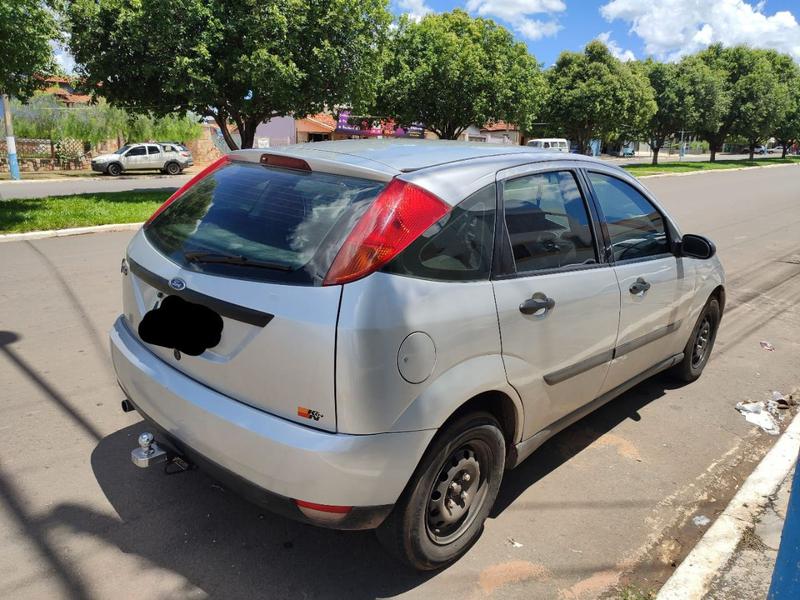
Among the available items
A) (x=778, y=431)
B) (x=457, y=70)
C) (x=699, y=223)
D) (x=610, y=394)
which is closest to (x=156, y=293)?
(x=610, y=394)

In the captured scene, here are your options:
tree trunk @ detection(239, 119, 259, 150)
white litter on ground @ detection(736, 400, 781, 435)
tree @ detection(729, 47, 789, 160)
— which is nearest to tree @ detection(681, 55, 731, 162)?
tree @ detection(729, 47, 789, 160)

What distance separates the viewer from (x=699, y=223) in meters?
14.0

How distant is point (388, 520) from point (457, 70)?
22.9m

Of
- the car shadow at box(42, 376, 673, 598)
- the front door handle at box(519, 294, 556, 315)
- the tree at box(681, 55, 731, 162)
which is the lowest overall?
the car shadow at box(42, 376, 673, 598)

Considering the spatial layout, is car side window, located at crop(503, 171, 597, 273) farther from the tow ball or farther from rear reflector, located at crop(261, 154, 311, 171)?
the tow ball

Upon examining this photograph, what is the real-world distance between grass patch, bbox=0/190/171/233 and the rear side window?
9722 millimetres

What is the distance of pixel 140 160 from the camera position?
101ft

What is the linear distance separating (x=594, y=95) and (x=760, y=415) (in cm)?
3064

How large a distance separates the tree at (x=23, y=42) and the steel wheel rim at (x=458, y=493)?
10.2 m

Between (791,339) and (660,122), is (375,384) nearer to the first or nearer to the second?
(791,339)

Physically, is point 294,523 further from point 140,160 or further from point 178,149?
point 178,149

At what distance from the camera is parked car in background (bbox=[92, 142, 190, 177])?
99.7 feet

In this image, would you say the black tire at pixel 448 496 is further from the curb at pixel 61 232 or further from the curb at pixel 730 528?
the curb at pixel 61 232

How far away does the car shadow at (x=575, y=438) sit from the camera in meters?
3.42
